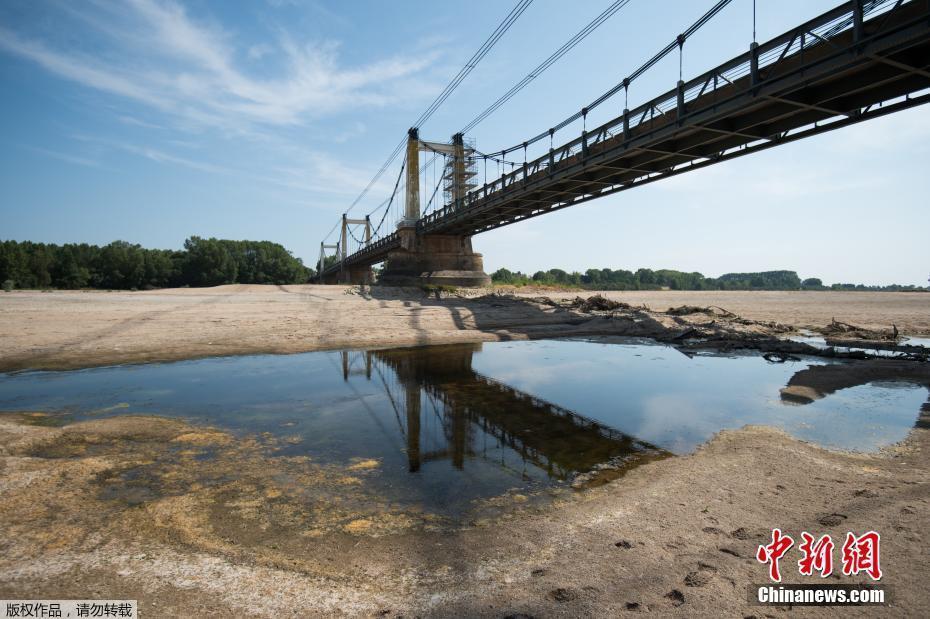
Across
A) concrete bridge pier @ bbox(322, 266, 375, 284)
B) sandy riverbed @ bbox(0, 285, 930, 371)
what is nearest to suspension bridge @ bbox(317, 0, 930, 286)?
sandy riverbed @ bbox(0, 285, 930, 371)

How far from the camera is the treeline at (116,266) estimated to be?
247 feet

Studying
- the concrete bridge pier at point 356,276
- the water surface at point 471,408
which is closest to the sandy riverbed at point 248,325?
the water surface at point 471,408

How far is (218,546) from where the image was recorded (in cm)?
371

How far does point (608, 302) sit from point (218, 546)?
26634 mm

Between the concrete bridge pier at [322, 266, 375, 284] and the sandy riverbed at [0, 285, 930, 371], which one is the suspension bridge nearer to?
the sandy riverbed at [0, 285, 930, 371]

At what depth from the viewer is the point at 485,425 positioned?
773 centimetres

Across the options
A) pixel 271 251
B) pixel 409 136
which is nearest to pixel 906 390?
pixel 409 136

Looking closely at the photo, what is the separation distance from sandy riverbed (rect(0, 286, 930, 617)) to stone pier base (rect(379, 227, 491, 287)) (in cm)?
3875

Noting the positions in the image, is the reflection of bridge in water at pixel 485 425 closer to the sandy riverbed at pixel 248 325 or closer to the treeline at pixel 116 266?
the sandy riverbed at pixel 248 325

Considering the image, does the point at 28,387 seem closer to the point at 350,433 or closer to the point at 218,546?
the point at 350,433

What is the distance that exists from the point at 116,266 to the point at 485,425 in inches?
4075

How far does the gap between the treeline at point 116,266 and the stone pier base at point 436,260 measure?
61.5 metres

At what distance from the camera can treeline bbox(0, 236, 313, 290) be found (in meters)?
75.4

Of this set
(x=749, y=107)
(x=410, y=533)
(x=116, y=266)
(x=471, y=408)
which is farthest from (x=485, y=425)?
(x=116, y=266)
